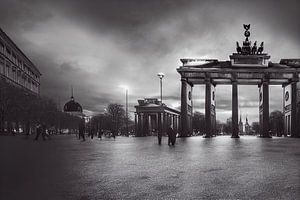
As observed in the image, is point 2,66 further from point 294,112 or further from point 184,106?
point 294,112

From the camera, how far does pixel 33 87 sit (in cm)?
12656

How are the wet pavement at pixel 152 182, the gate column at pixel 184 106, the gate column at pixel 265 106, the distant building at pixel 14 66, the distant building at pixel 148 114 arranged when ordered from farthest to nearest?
the distant building at pixel 148 114
the distant building at pixel 14 66
the gate column at pixel 184 106
the gate column at pixel 265 106
the wet pavement at pixel 152 182

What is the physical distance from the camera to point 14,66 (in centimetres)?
9575

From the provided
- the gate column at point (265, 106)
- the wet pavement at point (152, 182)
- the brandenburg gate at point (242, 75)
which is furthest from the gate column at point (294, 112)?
the wet pavement at point (152, 182)

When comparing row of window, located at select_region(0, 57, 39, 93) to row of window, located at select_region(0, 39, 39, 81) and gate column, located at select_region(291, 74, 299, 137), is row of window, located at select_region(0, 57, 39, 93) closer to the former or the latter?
row of window, located at select_region(0, 39, 39, 81)

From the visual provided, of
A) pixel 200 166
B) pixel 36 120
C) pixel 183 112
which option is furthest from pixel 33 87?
pixel 200 166

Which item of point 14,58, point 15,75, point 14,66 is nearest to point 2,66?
point 14,66

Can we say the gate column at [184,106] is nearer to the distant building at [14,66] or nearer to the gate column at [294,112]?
the gate column at [294,112]

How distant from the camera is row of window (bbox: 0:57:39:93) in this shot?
278 ft

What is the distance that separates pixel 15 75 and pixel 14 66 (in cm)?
376

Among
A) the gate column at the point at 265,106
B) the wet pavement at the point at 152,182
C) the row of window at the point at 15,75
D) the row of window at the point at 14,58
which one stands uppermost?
the row of window at the point at 14,58

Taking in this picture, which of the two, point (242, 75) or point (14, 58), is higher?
point (14, 58)

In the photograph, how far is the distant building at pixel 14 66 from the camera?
84419mm

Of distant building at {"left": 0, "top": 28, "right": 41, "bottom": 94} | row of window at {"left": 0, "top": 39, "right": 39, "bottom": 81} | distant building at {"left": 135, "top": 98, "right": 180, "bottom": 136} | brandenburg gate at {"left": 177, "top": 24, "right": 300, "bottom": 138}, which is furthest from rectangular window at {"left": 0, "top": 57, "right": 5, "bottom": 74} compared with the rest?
brandenburg gate at {"left": 177, "top": 24, "right": 300, "bottom": 138}
